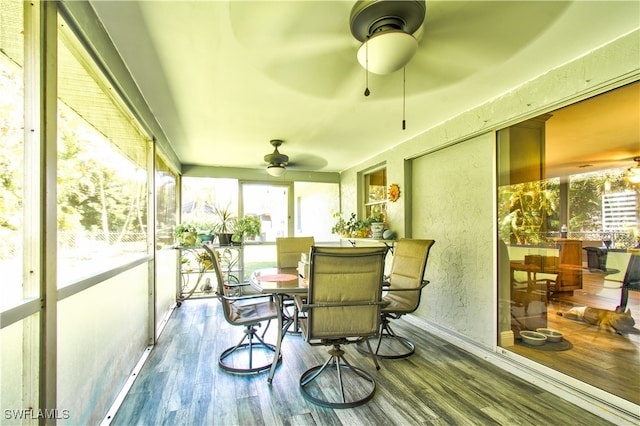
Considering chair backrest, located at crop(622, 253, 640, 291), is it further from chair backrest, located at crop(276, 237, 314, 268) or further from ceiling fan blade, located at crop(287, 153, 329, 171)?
ceiling fan blade, located at crop(287, 153, 329, 171)

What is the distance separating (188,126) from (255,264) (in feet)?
10.0

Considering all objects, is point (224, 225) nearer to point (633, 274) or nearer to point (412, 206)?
point (412, 206)

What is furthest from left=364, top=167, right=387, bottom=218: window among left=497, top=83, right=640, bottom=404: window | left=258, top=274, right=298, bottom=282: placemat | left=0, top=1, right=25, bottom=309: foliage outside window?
left=0, top=1, right=25, bottom=309: foliage outside window

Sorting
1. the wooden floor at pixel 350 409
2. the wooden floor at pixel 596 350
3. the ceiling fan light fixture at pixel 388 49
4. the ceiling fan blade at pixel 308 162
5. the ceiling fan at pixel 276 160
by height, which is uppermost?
the ceiling fan blade at pixel 308 162

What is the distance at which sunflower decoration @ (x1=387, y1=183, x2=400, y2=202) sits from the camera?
4.08m

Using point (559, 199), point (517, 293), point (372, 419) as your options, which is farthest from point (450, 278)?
point (372, 419)

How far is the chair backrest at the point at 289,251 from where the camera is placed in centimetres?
361

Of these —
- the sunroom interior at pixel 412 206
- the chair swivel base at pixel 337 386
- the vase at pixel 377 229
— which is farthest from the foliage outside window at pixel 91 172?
the vase at pixel 377 229

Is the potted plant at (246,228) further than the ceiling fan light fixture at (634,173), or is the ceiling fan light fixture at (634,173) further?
the potted plant at (246,228)

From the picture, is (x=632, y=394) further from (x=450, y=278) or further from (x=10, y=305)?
(x=10, y=305)

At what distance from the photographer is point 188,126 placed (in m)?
3.33

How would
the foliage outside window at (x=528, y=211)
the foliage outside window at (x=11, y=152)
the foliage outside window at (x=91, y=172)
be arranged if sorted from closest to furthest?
the foliage outside window at (x=11, y=152) < the foliage outside window at (x=91, y=172) < the foliage outside window at (x=528, y=211)

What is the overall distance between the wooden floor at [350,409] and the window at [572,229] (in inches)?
17.4

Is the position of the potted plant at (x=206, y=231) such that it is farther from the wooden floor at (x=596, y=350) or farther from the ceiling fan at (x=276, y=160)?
the wooden floor at (x=596, y=350)
